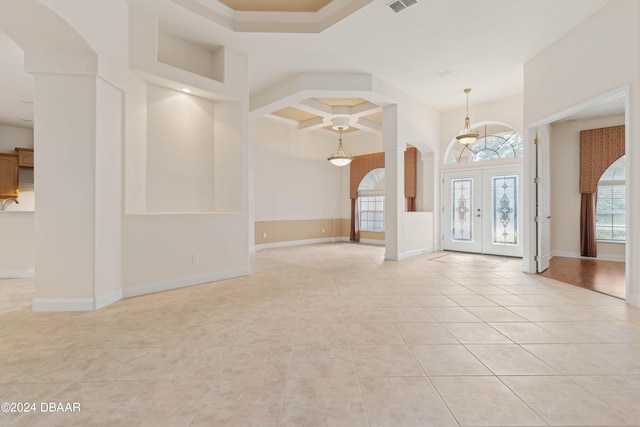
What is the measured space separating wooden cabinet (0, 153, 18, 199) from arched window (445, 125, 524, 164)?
1144 cm

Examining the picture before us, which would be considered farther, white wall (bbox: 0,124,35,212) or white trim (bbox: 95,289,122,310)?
white wall (bbox: 0,124,35,212)

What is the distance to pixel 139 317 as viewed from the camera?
10.0ft

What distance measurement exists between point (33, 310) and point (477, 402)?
14.3ft

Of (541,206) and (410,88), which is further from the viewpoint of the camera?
(410,88)

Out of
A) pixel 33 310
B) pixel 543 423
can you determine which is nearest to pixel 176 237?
pixel 33 310

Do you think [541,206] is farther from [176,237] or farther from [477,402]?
[176,237]

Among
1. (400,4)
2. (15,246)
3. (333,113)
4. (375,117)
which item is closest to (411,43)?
(400,4)

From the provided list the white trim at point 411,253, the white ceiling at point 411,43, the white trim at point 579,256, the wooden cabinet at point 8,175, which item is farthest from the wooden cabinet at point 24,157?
the white trim at point 579,256

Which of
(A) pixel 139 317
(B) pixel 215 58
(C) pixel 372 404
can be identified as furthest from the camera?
(B) pixel 215 58

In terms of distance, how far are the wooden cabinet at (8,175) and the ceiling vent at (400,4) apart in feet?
32.3

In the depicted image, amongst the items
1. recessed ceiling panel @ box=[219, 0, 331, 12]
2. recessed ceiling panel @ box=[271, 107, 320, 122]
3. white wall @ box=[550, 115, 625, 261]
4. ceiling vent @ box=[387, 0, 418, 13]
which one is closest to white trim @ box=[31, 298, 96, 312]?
recessed ceiling panel @ box=[219, 0, 331, 12]

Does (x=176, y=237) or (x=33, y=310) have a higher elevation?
(x=176, y=237)

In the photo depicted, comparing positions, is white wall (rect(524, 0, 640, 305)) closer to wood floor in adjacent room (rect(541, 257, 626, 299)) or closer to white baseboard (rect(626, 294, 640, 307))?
white baseboard (rect(626, 294, 640, 307))

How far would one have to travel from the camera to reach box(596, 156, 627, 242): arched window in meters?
6.30
